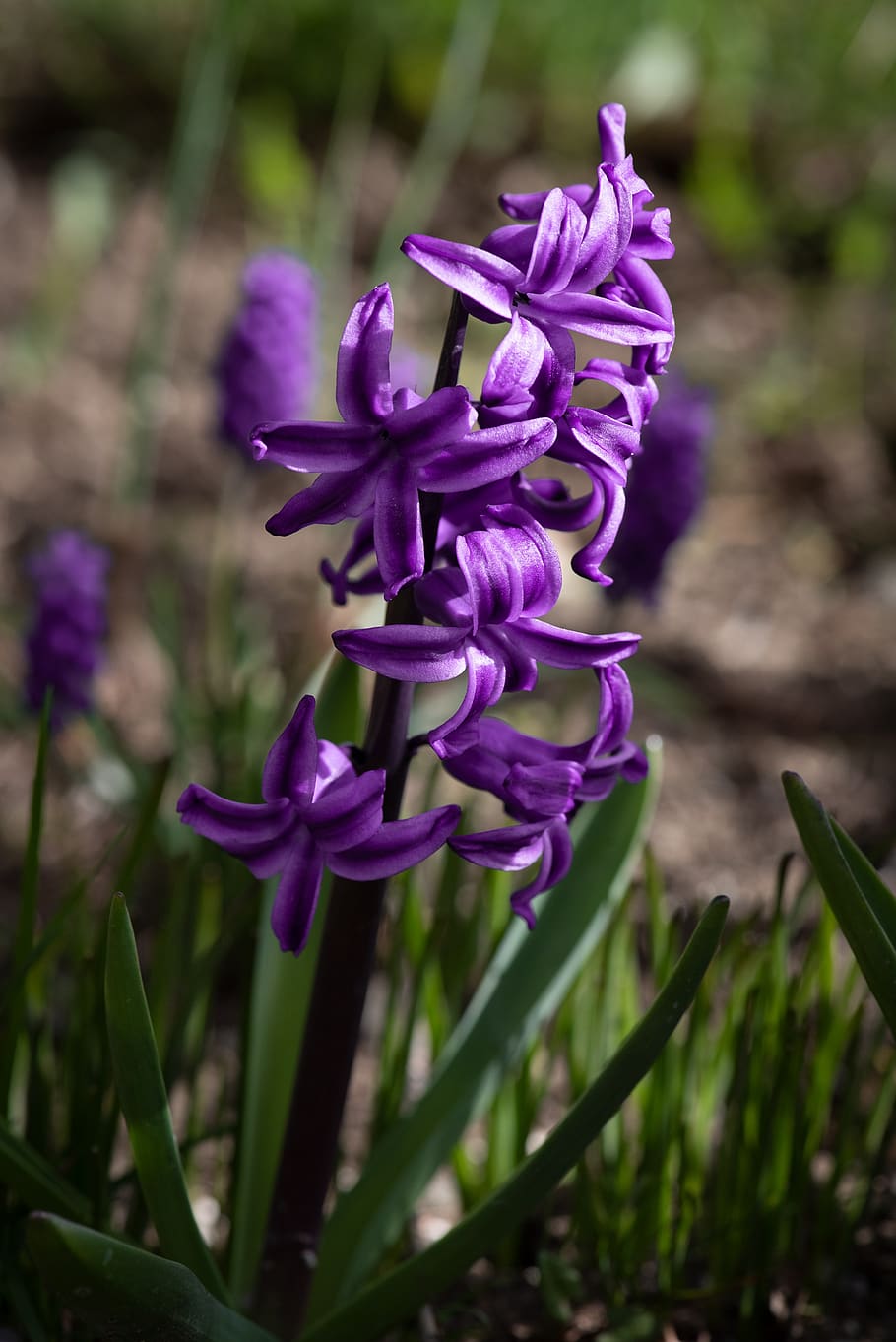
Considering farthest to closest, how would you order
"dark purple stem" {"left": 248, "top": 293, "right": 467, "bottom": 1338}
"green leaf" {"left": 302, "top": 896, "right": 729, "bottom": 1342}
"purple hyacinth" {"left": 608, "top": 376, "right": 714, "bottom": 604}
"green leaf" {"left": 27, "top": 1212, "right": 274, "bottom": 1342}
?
1. "purple hyacinth" {"left": 608, "top": 376, "right": 714, "bottom": 604}
2. "dark purple stem" {"left": 248, "top": 293, "right": 467, "bottom": 1338}
3. "green leaf" {"left": 302, "top": 896, "right": 729, "bottom": 1342}
4. "green leaf" {"left": 27, "top": 1212, "right": 274, "bottom": 1342}

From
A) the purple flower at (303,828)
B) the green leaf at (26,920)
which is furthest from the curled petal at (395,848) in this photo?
the green leaf at (26,920)

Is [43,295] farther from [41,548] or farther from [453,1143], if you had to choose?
[453,1143]

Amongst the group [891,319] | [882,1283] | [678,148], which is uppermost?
[678,148]

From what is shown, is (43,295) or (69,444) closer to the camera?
(69,444)

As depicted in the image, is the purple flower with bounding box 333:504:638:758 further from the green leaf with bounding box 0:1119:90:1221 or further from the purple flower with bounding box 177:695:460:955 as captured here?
the green leaf with bounding box 0:1119:90:1221

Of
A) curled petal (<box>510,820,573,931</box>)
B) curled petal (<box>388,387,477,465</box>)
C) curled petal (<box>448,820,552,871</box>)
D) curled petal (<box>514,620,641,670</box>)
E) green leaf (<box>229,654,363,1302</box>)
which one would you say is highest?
curled petal (<box>388,387,477,465</box>)

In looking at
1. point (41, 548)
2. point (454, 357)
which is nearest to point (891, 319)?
point (41, 548)

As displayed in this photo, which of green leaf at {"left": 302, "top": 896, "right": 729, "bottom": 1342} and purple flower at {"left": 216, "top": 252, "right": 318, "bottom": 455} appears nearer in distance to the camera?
green leaf at {"left": 302, "top": 896, "right": 729, "bottom": 1342}

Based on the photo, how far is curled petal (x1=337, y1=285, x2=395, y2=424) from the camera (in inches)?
30.6

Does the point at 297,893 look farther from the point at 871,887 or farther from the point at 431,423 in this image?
the point at 871,887

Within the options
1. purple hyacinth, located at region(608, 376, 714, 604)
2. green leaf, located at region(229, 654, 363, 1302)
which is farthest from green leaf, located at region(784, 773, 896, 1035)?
purple hyacinth, located at region(608, 376, 714, 604)

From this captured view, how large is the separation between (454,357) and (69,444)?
2932 millimetres

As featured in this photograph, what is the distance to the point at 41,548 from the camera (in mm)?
3135

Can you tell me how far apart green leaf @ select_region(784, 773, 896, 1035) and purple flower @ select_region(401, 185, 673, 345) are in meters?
0.31
